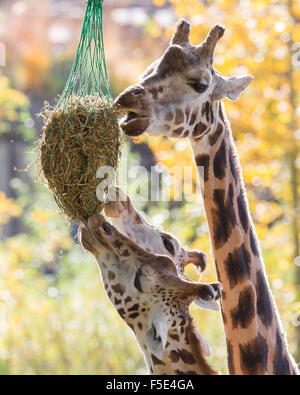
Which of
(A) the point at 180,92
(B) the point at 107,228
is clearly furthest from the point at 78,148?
(A) the point at 180,92

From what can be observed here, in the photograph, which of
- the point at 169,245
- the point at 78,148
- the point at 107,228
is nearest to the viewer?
the point at 78,148

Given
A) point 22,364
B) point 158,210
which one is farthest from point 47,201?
point 22,364

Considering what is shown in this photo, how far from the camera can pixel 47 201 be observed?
7.52 metres

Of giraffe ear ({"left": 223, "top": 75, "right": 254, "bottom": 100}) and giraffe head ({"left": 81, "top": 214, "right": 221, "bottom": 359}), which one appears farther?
giraffe ear ({"left": 223, "top": 75, "right": 254, "bottom": 100})

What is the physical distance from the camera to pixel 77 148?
2.77m

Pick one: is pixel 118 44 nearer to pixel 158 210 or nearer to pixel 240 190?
pixel 158 210

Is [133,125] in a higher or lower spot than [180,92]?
lower

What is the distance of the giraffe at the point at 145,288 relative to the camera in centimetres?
288

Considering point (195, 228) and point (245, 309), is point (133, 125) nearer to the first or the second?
point (245, 309)

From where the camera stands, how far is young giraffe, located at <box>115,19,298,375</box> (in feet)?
9.80

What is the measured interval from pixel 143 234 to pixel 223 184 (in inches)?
17.2

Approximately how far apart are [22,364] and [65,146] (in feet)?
14.2

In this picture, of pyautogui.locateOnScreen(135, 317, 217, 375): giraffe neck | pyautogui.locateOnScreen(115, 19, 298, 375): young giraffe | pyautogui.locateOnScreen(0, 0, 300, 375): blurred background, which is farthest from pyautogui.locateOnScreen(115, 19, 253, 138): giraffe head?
pyautogui.locateOnScreen(0, 0, 300, 375): blurred background

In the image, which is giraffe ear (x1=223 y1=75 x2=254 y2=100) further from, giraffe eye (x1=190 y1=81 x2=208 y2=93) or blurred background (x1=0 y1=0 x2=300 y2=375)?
blurred background (x1=0 y1=0 x2=300 y2=375)
